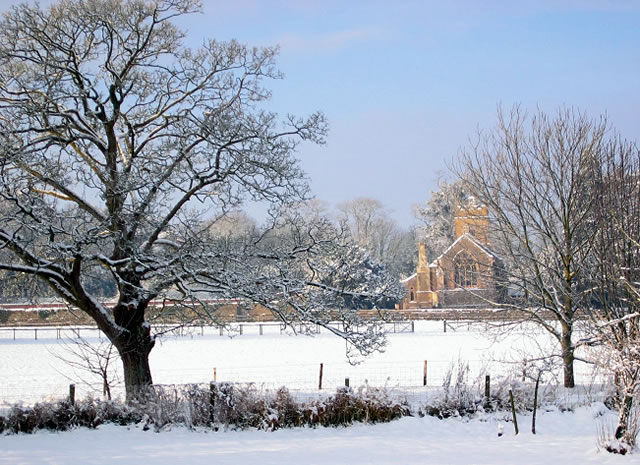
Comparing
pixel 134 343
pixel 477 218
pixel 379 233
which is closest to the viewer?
pixel 134 343

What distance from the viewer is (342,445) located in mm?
11672

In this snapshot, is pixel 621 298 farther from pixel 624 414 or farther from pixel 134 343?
pixel 134 343

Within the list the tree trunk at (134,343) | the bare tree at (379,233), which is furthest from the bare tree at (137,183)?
the bare tree at (379,233)

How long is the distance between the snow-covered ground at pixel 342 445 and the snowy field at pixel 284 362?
155 centimetres

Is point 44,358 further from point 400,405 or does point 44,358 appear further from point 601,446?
point 601,446

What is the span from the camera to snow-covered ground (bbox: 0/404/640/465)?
10.5 metres

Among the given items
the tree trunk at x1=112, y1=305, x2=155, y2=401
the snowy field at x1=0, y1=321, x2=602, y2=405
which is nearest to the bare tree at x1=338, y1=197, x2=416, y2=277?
the snowy field at x1=0, y1=321, x2=602, y2=405

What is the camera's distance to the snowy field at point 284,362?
1833 cm

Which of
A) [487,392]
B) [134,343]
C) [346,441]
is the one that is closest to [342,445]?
[346,441]

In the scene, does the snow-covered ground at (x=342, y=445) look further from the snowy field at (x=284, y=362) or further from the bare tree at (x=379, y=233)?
the bare tree at (x=379, y=233)

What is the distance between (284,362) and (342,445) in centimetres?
1399

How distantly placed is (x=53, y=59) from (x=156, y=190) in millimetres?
3305

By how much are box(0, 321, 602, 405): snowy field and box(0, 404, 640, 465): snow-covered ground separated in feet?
5.09

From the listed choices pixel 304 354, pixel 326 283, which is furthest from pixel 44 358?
pixel 326 283
